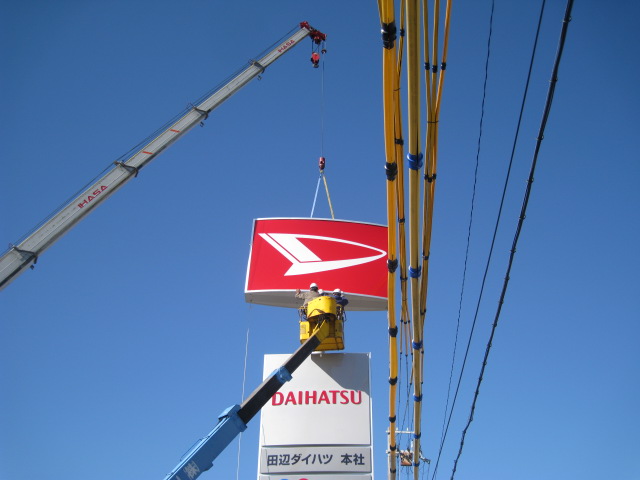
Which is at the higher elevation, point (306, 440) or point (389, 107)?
point (389, 107)

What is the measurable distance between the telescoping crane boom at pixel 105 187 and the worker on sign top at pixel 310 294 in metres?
6.65

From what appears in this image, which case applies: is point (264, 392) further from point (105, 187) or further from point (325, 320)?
point (105, 187)

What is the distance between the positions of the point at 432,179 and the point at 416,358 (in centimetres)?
538

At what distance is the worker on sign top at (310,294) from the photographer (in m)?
14.3

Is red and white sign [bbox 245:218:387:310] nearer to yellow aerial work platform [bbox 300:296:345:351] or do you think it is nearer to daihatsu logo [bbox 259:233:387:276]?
daihatsu logo [bbox 259:233:387:276]

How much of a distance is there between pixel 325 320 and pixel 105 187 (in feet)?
27.0

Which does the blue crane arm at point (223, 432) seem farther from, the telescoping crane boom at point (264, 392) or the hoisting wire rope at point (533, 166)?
the hoisting wire rope at point (533, 166)

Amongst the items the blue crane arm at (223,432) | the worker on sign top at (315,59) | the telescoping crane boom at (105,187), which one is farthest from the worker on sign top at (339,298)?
the worker on sign top at (315,59)

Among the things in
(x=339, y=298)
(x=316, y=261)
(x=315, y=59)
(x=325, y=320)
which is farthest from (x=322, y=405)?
(x=315, y=59)

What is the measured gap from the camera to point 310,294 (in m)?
14.4

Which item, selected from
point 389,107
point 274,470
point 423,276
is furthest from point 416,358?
point 389,107

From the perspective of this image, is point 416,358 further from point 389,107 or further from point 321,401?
point 389,107

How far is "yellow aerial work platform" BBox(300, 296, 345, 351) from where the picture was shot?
534 inches

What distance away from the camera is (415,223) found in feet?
27.8
